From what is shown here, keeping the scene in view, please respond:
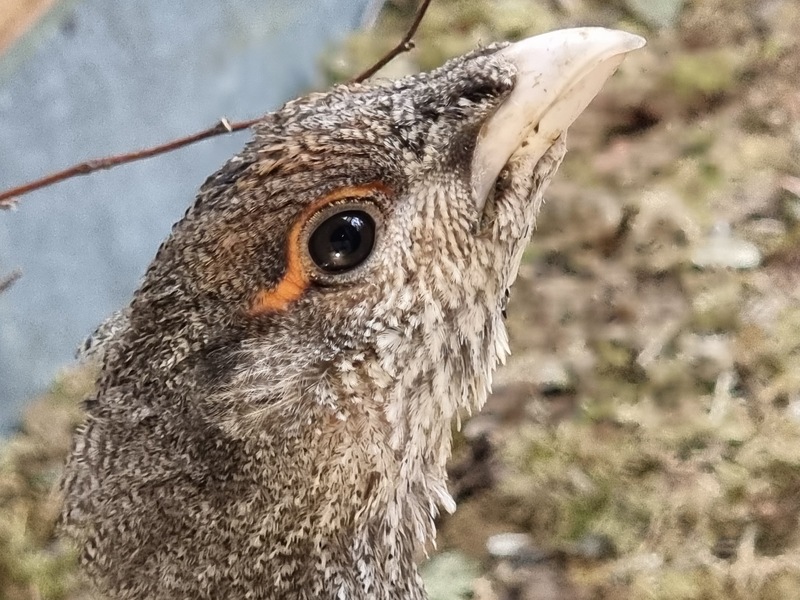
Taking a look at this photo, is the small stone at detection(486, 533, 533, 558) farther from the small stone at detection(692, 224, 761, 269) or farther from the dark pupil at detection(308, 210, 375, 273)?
the dark pupil at detection(308, 210, 375, 273)

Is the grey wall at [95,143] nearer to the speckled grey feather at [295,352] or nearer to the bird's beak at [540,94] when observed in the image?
the speckled grey feather at [295,352]

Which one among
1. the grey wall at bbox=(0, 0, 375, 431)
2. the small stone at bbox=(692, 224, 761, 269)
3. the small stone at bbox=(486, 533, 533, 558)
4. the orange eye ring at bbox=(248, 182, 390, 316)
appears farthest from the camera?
the small stone at bbox=(692, 224, 761, 269)

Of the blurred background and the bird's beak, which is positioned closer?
the bird's beak

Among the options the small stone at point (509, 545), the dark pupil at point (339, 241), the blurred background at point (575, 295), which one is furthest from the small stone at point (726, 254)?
the dark pupil at point (339, 241)

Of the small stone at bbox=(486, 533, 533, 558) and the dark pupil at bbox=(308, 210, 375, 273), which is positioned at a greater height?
the dark pupil at bbox=(308, 210, 375, 273)

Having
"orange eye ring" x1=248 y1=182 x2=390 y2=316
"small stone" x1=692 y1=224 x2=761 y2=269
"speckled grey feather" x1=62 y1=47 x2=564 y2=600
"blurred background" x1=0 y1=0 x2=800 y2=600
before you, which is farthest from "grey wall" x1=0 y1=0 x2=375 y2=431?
"small stone" x1=692 y1=224 x2=761 y2=269

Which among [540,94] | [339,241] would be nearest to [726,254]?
[540,94]

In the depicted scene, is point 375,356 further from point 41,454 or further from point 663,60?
point 663,60

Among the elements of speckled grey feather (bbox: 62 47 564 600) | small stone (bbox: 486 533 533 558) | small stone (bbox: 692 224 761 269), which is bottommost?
small stone (bbox: 486 533 533 558)
